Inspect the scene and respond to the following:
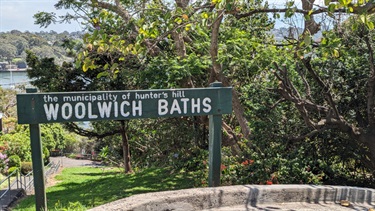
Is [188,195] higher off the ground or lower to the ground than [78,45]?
lower

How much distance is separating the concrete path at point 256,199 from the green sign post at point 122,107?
2.03ft

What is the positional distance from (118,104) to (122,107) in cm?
6

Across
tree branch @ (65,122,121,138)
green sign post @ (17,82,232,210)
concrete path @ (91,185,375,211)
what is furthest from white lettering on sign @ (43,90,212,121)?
tree branch @ (65,122,121,138)

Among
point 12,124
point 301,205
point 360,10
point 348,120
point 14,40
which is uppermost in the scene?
point 14,40

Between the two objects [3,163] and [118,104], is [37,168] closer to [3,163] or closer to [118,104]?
[118,104]

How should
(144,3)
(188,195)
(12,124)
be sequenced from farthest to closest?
(12,124) → (144,3) → (188,195)

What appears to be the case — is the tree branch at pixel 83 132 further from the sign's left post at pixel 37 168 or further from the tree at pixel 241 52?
the sign's left post at pixel 37 168

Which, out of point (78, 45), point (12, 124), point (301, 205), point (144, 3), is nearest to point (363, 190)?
point (301, 205)

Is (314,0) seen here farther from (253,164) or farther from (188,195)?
(188,195)

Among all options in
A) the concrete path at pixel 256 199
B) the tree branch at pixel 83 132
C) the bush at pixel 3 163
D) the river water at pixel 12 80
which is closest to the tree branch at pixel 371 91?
the concrete path at pixel 256 199

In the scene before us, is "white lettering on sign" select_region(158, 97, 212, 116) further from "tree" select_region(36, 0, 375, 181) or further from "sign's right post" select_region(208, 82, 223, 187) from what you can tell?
"tree" select_region(36, 0, 375, 181)

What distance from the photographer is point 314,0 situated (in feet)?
21.8

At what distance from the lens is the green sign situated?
4.10 m

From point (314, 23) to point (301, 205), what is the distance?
4.12m
